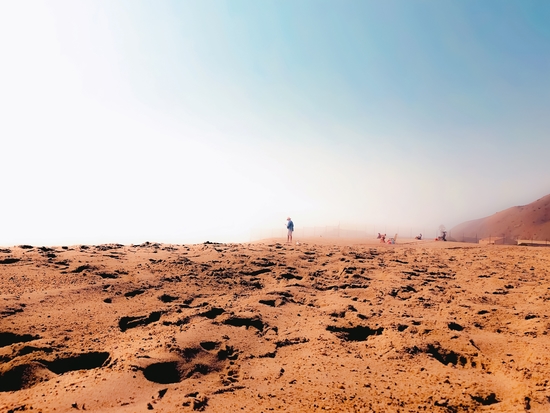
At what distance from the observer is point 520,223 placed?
39.4m

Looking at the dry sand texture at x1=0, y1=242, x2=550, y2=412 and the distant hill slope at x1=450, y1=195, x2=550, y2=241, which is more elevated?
the distant hill slope at x1=450, y1=195, x2=550, y2=241

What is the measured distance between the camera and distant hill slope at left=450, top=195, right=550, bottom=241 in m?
35.7

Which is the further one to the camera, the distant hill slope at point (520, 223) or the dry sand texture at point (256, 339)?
the distant hill slope at point (520, 223)

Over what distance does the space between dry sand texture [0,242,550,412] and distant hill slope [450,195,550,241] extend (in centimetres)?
3325

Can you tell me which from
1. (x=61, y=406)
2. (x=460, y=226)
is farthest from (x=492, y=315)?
(x=460, y=226)

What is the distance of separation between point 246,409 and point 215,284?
351 cm

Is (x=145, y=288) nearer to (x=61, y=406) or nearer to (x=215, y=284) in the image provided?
(x=215, y=284)

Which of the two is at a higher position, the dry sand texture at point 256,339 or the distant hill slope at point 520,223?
the distant hill slope at point 520,223

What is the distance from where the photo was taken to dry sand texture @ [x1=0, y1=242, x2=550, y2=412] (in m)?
2.68

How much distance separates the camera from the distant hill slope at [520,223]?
35.7m

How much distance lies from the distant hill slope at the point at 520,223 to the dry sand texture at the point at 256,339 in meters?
33.2

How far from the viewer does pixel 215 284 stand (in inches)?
233

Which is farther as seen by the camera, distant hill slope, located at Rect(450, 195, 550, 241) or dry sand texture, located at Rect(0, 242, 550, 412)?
distant hill slope, located at Rect(450, 195, 550, 241)

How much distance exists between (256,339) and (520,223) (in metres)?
46.1
